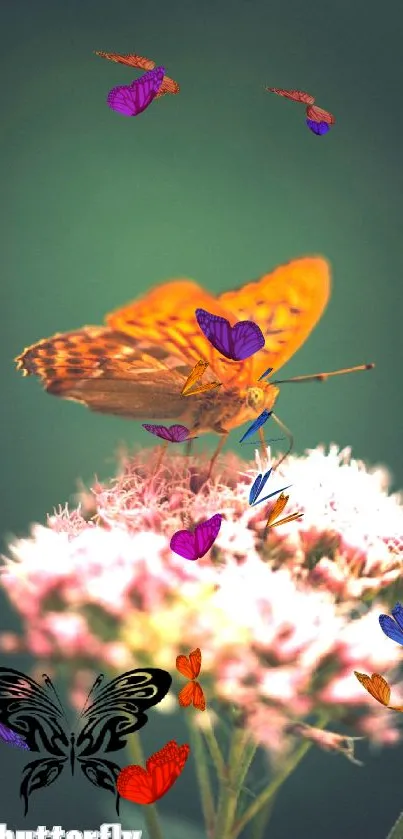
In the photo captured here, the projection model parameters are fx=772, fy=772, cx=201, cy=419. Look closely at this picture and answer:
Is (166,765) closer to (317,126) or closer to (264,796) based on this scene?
(264,796)

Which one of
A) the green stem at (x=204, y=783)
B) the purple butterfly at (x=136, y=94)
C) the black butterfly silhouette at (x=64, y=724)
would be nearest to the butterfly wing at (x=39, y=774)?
the black butterfly silhouette at (x=64, y=724)

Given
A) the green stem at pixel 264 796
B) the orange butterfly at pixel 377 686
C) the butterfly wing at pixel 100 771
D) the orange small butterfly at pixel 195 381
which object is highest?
the orange small butterfly at pixel 195 381

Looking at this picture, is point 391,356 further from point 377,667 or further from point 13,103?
point 13,103

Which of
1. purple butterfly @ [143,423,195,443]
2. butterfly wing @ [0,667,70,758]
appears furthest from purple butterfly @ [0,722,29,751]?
purple butterfly @ [143,423,195,443]

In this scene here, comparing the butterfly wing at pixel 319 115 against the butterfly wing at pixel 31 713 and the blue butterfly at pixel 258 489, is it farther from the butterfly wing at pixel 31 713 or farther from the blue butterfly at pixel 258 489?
the butterfly wing at pixel 31 713

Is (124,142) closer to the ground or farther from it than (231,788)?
farther from it

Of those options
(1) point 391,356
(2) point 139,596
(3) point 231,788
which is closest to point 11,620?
(2) point 139,596

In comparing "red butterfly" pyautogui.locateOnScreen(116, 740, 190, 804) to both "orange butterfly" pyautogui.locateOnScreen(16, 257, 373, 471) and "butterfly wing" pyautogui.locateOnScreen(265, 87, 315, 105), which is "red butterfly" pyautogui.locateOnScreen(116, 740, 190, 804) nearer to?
"orange butterfly" pyautogui.locateOnScreen(16, 257, 373, 471)

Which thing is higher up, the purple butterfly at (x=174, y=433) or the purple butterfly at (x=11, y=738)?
the purple butterfly at (x=174, y=433)
